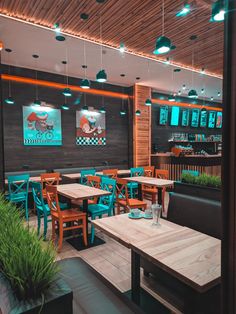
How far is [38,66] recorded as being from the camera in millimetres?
6719

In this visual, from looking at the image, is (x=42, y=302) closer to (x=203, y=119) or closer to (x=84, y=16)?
(x=84, y=16)

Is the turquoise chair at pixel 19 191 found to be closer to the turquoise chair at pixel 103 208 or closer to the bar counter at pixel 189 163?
the turquoise chair at pixel 103 208

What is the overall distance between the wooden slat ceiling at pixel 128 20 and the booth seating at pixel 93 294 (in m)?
4.21

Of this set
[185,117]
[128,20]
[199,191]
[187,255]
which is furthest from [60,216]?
[185,117]

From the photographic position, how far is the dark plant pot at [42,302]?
0.98m

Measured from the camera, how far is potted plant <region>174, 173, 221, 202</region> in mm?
2733

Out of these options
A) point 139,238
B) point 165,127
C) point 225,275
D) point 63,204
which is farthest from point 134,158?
point 225,275

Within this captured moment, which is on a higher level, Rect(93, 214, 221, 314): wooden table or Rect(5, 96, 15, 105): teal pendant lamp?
Rect(5, 96, 15, 105): teal pendant lamp

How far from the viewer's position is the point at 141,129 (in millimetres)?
8914

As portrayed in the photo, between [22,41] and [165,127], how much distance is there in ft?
23.6

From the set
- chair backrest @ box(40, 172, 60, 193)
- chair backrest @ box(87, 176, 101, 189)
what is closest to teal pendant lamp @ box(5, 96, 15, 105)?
chair backrest @ box(40, 172, 60, 193)

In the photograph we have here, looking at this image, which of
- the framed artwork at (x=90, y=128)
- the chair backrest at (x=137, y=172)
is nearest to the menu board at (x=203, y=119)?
the framed artwork at (x=90, y=128)

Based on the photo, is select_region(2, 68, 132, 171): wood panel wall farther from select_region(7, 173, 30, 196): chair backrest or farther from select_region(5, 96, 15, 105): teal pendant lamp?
select_region(7, 173, 30, 196): chair backrest

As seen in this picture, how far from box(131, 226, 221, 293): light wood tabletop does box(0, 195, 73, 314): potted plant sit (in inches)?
28.2
